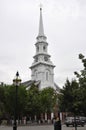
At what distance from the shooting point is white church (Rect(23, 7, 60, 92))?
118 m

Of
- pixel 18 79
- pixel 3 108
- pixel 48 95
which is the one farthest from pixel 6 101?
pixel 18 79

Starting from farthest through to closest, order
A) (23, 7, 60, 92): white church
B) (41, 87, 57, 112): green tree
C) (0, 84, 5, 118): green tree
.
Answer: (23, 7, 60, 92): white church
(41, 87, 57, 112): green tree
(0, 84, 5, 118): green tree

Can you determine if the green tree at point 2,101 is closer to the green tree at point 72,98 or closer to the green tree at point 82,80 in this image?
the green tree at point 72,98

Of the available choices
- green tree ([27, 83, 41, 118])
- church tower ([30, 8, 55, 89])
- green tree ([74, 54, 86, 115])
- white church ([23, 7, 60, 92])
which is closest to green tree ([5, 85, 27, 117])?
green tree ([27, 83, 41, 118])

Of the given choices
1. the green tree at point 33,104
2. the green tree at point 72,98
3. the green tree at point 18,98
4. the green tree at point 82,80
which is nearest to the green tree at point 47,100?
the green tree at point 33,104

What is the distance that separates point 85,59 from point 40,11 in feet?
335

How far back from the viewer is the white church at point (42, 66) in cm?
11788

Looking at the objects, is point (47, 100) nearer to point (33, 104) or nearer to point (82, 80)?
point (33, 104)

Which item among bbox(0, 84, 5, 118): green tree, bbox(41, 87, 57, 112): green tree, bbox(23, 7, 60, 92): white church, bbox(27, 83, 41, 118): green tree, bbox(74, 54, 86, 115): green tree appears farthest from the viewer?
bbox(23, 7, 60, 92): white church

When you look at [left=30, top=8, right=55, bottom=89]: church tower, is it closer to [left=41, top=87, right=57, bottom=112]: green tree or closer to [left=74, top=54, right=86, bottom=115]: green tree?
[left=41, top=87, right=57, bottom=112]: green tree

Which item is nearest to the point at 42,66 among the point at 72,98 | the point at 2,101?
the point at 2,101

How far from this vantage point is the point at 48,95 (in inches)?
3322

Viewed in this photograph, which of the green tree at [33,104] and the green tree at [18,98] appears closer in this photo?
the green tree at [18,98]

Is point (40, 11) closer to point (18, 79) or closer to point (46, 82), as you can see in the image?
point (46, 82)
